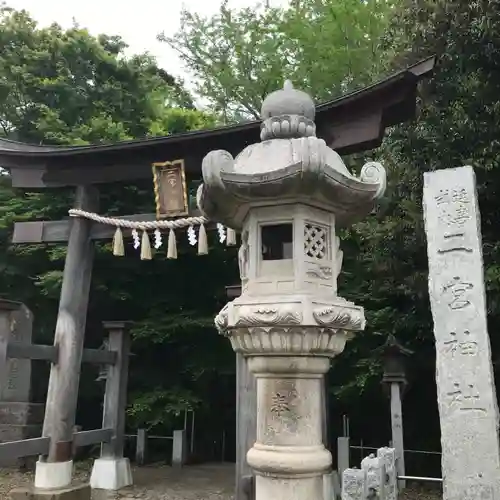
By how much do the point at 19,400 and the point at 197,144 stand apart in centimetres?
632

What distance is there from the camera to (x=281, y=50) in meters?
14.6

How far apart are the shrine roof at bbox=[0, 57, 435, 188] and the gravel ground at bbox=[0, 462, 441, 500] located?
15.6 ft

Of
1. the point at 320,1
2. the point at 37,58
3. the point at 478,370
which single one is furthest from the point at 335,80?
the point at 478,370

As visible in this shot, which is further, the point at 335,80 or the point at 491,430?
the point at 335,80

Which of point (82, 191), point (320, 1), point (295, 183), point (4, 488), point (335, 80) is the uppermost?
point (320, 1)

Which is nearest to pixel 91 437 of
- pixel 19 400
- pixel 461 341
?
pixel 19 400

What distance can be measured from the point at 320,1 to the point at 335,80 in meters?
2.82

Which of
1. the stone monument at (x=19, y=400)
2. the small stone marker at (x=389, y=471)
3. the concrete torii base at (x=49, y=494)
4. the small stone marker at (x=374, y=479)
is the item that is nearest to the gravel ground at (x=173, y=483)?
the concrete torii base at (x=49, y=494)

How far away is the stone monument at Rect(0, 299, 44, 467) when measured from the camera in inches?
377

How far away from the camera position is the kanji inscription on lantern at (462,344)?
4.33 m

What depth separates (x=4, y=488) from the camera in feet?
27.4

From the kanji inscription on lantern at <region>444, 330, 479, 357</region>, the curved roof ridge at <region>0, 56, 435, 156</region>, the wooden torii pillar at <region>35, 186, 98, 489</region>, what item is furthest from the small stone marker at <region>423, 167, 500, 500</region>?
the wooden torii pillar at <region>35, 186, 98, 489</region>

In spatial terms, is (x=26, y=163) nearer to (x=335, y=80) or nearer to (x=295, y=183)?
(x=295, y=183)

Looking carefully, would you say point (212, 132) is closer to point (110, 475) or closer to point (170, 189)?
point (170, 189)
